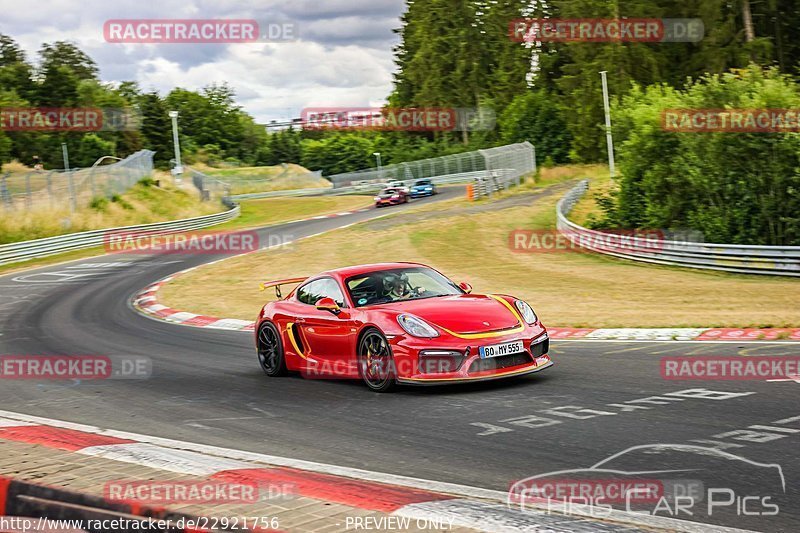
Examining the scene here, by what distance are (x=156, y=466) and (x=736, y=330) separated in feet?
28.7

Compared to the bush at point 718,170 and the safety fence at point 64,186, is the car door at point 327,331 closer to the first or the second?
the bush at point 718,170

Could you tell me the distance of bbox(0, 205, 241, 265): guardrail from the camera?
37625 millimetres

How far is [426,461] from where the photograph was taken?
6.74 meters

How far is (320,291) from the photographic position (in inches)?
442

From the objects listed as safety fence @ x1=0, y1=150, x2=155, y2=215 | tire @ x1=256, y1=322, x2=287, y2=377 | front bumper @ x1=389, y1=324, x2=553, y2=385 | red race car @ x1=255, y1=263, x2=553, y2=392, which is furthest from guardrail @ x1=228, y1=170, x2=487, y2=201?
front bumper @ x1=389, y1=324, x2=553, y2=385

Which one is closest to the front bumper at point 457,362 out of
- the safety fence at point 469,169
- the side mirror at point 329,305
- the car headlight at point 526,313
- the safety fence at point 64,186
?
the car headlight at point 526,313

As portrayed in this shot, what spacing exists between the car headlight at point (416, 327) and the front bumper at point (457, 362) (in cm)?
7

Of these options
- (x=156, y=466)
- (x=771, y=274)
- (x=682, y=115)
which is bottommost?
(x=771, y=274)

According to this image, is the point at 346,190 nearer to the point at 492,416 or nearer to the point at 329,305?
the point at 329,305

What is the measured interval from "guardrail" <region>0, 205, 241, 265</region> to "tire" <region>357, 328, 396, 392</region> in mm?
30613

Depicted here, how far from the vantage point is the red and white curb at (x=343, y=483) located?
484 cm

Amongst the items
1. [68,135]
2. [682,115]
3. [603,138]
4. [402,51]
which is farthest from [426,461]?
[402,51]

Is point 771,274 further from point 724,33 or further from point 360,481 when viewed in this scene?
point 724,33

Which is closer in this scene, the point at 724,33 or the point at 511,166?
the point at 724,33
